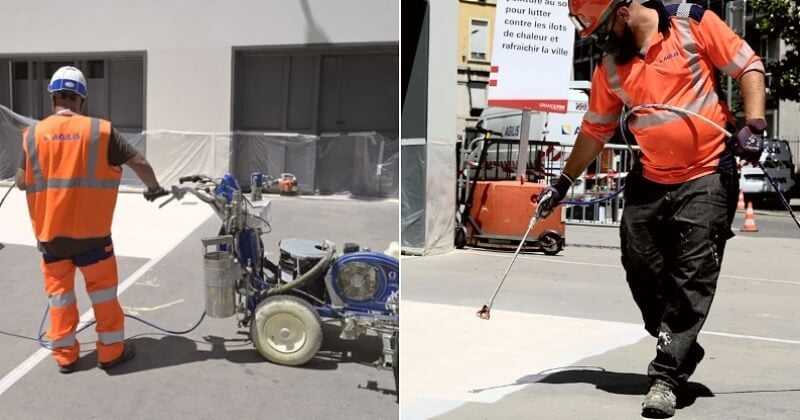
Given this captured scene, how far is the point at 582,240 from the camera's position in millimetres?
8828

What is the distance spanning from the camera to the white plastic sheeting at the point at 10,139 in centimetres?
198

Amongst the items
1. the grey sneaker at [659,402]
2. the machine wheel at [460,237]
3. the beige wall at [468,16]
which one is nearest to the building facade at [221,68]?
the grey sneaker at [659,402]

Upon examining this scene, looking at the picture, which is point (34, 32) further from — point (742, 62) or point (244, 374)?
point (742, 62)

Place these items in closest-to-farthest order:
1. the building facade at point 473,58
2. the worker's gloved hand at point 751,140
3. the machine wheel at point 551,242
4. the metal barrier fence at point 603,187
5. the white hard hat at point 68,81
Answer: the white hard hat at point 68,81, the worker's gloved hand at point 751,140, the machine wheel at point 551,242, the metal barrier fence at point 603,187, the building facade at point 473,58

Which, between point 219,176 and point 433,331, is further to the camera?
point 433,331

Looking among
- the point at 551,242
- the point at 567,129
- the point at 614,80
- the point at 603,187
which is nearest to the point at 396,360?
the point at 614,80

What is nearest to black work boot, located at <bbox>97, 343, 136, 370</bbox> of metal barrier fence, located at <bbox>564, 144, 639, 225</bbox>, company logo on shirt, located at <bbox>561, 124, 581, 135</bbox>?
metal barrier fence, located at <bbox>564, 144, 639, 225</bbox>

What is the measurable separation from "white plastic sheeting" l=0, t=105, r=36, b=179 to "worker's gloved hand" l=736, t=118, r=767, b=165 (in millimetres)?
1990

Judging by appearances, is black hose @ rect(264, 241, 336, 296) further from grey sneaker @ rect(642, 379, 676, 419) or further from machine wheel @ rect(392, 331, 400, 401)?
grey sneaker @ rect(642, 379, 676, 419)

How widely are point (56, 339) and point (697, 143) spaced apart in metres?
1.96

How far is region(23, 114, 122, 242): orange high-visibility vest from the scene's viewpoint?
195 cm

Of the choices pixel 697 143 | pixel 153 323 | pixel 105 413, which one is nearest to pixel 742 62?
pixel 697 143

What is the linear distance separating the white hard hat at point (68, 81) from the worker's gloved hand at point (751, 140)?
188 centimetres

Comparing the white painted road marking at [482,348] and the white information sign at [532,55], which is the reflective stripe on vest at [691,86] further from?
the white information sign at [532,55]
